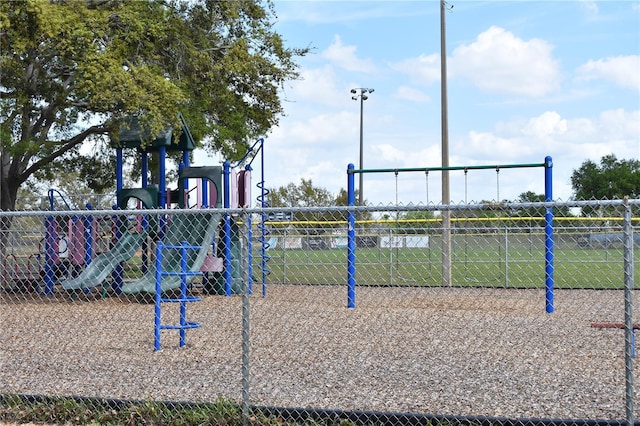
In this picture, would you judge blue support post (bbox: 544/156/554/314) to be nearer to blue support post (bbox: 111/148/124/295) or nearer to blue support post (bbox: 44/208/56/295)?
blue support post (bbox: 111/148/124/295)

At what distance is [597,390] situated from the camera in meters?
6.52

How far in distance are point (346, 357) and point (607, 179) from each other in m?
61.7

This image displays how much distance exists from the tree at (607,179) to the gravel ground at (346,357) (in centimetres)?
5257

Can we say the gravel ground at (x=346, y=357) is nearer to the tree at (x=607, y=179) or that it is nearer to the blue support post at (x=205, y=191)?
the blue support post at (x=205, y=191)

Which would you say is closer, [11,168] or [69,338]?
[69,338]

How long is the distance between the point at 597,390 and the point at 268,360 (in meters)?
3.16

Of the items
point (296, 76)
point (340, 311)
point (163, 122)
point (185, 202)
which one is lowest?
point (340, 311)

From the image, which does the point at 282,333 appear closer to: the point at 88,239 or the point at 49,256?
the point at 88,239

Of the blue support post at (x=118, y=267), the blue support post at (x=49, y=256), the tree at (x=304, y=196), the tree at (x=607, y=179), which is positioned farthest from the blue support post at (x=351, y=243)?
the tree at (x=607, y=179)

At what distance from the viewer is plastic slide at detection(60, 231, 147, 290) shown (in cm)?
1407

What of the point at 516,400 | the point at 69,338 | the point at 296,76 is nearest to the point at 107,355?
the point at 69,338

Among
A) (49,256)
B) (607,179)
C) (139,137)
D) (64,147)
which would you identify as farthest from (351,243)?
(607,179)

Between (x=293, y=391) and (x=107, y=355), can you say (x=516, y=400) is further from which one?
(x=107, y=355)

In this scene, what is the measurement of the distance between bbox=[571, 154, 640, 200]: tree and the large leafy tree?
4682 centimetres
